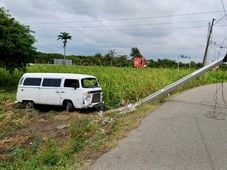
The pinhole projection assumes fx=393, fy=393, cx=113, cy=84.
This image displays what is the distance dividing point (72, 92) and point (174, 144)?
1071cm

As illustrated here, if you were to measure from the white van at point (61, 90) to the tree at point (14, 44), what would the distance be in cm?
1089

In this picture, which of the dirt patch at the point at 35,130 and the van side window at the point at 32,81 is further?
the van side window at the point at 32,81

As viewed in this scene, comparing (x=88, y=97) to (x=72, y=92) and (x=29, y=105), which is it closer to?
(x=72, y=92)

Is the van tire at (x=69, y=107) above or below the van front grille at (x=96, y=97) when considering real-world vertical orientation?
below

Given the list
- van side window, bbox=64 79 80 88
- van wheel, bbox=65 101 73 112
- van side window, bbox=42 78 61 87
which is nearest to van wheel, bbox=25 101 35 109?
van side window, bbox=42 78 61 87

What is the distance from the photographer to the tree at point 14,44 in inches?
1275

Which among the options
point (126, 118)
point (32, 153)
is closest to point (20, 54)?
point (126, 118)

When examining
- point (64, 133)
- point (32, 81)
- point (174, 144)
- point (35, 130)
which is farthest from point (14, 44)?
point (174, 144)

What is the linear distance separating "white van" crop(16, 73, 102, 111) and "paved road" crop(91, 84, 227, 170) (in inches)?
203

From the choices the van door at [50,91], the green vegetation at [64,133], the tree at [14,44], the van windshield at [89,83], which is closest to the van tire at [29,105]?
the green vegetation at [64,133]

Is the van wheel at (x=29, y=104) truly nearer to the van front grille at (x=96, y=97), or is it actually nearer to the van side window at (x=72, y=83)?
the van side window at (x=72, y=83)

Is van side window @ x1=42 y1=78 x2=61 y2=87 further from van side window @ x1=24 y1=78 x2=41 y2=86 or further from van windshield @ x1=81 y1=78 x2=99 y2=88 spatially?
van windshield @ x1=81 y1=78 x2=99 y2=88

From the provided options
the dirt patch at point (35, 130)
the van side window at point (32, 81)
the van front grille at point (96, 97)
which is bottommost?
the dirt patch at point (35, 130)

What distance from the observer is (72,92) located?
20062mm
